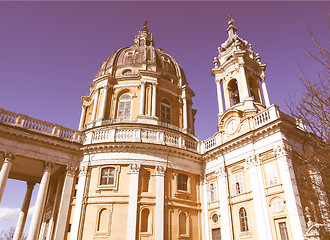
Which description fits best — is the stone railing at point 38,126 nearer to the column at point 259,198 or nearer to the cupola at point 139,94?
the cupola at point 139,94

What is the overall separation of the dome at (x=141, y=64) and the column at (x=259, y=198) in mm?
13602

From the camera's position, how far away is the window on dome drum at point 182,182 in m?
19.2

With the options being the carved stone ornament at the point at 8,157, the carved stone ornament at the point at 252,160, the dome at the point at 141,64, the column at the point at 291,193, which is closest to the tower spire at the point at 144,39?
the dome at the point at 141,64

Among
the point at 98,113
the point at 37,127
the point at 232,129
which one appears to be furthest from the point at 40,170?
the point at 232,129

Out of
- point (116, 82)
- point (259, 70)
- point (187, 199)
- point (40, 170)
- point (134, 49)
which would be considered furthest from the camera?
point (134, 49)

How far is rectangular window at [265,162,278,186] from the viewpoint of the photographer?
597 inches

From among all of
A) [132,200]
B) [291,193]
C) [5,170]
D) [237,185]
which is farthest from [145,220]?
[5,170]

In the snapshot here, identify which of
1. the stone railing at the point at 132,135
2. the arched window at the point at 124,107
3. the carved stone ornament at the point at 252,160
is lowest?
the carved stone ornament at the point at 252,160

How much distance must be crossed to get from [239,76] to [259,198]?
10814 millimetres

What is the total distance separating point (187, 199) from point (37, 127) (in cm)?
1192

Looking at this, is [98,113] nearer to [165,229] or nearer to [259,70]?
[165,229]

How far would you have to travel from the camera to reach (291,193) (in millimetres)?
Answer: 13711

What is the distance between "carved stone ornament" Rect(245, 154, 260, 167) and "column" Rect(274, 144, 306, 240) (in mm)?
1458

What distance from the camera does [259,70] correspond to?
77.2 ft
